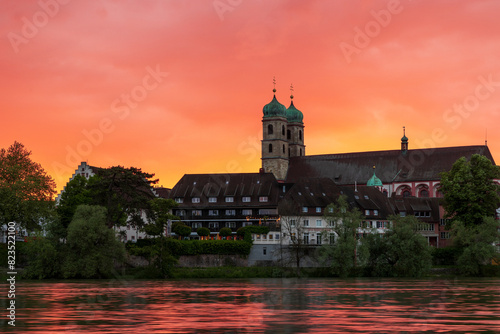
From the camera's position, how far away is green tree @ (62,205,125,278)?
82062 mm

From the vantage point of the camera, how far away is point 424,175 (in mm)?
162500

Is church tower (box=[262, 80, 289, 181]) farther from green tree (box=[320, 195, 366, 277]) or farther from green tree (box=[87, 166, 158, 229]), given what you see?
green tree (box=[320, 195, 366, 277])

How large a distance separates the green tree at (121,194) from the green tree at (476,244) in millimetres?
35226

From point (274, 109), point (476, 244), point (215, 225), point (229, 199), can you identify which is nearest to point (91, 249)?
point (476, 244)

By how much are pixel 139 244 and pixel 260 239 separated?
1672 cm

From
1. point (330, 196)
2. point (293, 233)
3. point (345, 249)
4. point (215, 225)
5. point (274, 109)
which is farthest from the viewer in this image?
point (274, 109)

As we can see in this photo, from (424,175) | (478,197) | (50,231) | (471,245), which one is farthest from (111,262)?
(424,175)

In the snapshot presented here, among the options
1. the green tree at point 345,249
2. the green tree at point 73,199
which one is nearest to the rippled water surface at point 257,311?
the green tree at point 345,249

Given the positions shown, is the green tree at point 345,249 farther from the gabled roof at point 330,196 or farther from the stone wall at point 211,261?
the gabled roof at point 330,196

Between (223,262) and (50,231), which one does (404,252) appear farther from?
(50,231)

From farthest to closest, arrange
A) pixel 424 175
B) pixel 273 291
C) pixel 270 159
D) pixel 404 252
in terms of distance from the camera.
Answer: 1. pixel 270 159
2. pixel 424 175
3. pixel 404 252
4. pixel 273 291

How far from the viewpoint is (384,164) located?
169125 millimetres

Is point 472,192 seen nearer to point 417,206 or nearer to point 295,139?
point 417,206

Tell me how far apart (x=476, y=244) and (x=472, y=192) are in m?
12.1
